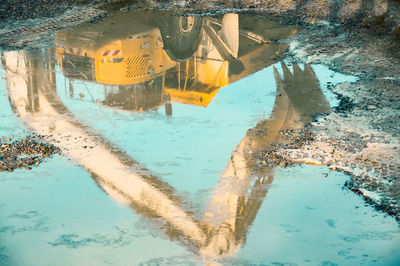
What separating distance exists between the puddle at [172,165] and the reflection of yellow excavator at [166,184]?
22 millimetres

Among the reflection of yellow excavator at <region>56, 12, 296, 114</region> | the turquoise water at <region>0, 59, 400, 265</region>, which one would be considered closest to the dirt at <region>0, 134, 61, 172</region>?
the turquoise water at <region>0, 59, 400, 265</region>

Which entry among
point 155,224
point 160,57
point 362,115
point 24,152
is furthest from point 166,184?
point 160,57

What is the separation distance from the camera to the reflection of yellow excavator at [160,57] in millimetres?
9580

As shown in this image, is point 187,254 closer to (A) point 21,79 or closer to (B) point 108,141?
(B) point 108,141

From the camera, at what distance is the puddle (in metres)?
5.63

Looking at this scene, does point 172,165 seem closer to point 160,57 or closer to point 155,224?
point 155,224

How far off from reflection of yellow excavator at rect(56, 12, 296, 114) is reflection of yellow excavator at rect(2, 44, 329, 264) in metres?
0.88

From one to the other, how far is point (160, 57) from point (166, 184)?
4.89 m

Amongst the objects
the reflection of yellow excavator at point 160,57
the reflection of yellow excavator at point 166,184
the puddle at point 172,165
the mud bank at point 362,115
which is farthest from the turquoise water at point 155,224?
the reflection of yellow excavator at point 160,57

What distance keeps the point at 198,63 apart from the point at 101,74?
6.72 ft

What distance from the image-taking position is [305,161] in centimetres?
719

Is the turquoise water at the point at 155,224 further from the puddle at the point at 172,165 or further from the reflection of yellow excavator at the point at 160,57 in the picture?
the reflection of yellow excavator at the point at 160,57

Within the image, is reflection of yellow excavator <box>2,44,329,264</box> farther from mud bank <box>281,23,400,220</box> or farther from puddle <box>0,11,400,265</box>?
mud bank <box>281,23,400,220</box>

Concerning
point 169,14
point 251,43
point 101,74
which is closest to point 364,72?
point 251,43
